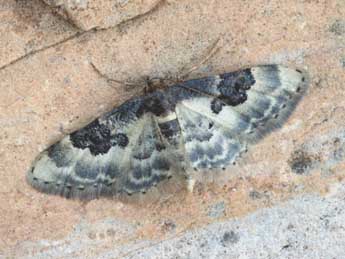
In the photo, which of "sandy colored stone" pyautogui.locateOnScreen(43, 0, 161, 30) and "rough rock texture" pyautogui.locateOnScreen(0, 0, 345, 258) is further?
"rough rock texture" pyautogui.locateOnScreen(0, 0, 345, 258)

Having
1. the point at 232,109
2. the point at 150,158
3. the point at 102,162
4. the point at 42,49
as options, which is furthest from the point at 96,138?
the point at 232,109

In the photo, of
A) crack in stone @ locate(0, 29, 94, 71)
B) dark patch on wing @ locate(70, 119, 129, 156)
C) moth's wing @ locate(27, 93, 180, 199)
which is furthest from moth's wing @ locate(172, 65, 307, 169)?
crack in stone @ locate(0, 29, 94, 71)

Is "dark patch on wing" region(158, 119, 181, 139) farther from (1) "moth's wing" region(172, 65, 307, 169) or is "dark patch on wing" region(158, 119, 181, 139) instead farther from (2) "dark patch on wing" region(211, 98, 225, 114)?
(2) "dark patch on wing" region(211, 98, 225, 114)

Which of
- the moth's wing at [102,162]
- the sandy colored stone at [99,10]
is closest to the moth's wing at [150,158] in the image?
the moth's wing at [102,162]

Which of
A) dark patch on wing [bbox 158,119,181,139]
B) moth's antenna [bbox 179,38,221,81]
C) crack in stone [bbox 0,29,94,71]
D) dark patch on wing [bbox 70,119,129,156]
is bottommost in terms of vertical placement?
dark patch on wing [bbox 158,119,181,139]

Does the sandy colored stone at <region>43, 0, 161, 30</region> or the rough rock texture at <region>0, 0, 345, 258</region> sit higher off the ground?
the sandy colored stone at <region>43, 0, 161, 30</region>

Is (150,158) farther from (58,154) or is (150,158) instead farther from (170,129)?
(58,154)
